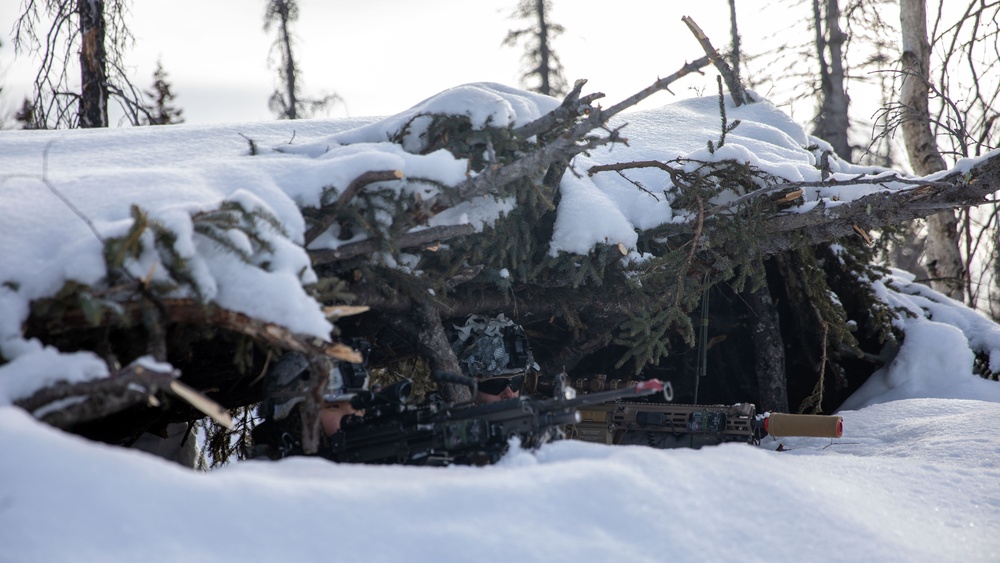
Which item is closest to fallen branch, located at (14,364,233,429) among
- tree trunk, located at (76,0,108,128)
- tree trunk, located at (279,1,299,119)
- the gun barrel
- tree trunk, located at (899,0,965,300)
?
the gun barrel

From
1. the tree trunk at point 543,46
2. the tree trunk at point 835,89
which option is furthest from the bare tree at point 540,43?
the tree trunk at point 835,89

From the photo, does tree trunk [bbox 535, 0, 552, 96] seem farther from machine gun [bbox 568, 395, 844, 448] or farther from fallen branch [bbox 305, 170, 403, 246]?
fallen branch [bbox 305, 170, 403, 246]

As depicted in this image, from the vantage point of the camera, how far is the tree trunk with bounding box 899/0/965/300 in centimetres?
1104

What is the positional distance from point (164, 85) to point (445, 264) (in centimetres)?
Answer: 1215

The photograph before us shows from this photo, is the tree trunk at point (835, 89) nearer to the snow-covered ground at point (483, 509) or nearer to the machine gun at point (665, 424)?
the machine gun at point (665, 424)

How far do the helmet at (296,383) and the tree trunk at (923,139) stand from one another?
29.4 feet

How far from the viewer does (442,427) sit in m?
4.52

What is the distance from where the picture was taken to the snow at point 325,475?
2.73 meters

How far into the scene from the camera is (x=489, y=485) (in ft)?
11.0

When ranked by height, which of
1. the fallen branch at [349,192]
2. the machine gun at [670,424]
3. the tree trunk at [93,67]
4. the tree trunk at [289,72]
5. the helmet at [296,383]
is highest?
the tree trunk at [289,72]

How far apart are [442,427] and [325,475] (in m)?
1.15

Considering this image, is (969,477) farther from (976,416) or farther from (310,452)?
→ (310,452)

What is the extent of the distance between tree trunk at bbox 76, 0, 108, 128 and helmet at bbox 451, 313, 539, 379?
21.7ft

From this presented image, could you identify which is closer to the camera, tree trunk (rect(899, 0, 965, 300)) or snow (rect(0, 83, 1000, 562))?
snow (rect(0, 83, 1000, 562))
